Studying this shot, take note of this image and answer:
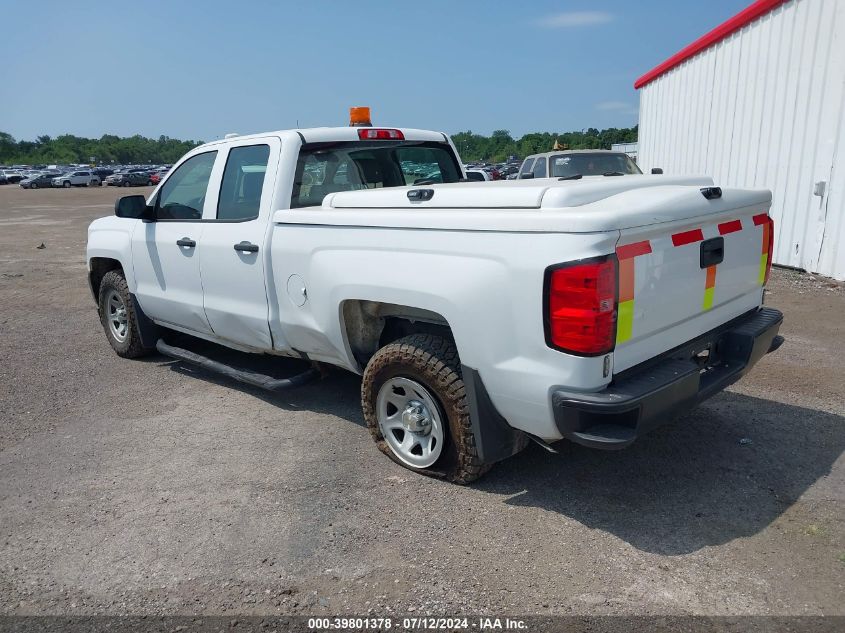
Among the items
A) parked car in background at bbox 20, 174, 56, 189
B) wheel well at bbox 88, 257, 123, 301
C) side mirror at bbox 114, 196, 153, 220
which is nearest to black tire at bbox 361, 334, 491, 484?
side mirror at bbox 114, 196, 153, 220

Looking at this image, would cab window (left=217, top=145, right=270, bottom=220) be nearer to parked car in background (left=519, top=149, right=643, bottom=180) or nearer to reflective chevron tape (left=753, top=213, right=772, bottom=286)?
reflective chevron tape (left=753, top=213, right=772, bottom=286)

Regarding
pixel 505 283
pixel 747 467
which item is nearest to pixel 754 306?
pixel 747 467

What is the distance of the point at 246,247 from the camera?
4453 mm

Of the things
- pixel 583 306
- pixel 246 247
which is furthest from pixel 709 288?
pixel 246 247

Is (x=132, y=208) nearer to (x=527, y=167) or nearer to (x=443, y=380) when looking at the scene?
(x=443, y=380)

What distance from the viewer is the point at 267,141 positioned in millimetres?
4598

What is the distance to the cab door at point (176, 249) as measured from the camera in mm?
5055

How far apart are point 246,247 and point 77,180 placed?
196 feet

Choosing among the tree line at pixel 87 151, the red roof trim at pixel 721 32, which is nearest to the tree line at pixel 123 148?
the tree line at pixel 87 151

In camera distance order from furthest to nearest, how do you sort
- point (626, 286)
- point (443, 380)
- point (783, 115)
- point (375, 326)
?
point (783, 115)
point (375, 326)
point (443, 380)
point (626, 286)

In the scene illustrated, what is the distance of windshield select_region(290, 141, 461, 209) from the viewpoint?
178 inches

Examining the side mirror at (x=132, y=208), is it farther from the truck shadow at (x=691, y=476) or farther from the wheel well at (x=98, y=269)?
the truck shadow at (x=691, y=476)

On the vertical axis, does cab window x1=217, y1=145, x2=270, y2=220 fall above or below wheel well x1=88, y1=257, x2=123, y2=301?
above

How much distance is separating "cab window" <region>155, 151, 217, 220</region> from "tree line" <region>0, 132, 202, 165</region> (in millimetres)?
117633
